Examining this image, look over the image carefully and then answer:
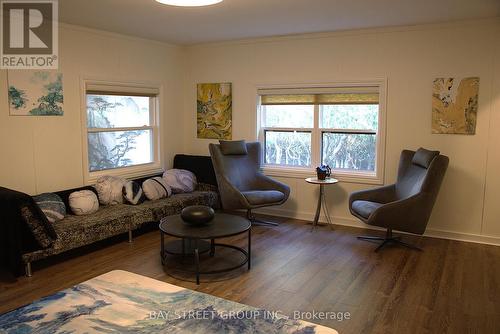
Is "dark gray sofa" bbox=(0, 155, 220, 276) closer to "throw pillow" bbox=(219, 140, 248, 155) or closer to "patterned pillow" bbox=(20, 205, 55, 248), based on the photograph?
"patterned pillow" bbox=(20, 205, 55, 248)

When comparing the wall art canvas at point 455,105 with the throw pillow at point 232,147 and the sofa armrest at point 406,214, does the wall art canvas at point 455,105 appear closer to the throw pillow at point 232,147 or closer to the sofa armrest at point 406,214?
the sofa armrest at point 406,214

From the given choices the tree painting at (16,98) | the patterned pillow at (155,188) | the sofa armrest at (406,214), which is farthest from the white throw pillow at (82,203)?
the sofa armrest at (406,214)

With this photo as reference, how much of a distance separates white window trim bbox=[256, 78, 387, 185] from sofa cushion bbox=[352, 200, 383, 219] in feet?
1.90

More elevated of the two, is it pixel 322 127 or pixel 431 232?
pixel 322 127

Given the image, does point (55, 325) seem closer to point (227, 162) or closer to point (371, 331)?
point (371, 331)

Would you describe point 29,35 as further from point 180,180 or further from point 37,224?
point 180,180

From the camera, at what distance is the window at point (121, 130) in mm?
5066

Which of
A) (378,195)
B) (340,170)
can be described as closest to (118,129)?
(340,170)

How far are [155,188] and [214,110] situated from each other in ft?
5.12

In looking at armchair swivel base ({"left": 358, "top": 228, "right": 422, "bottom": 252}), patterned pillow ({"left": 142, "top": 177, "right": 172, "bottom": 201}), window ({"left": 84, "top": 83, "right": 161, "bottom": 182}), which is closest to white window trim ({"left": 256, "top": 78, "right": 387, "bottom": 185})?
armchair swivel base ({"left": 358, "top": 228, "right": 422, "bottom": 252})

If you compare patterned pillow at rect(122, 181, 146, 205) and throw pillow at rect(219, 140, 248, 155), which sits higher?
throw pillow at rect(219, 140, 248, 155)

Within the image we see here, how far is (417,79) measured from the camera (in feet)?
15.8

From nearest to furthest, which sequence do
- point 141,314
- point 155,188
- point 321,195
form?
point 141,314 < point 155,188 < point 321,195

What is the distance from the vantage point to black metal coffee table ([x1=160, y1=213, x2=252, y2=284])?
3.52 meters
